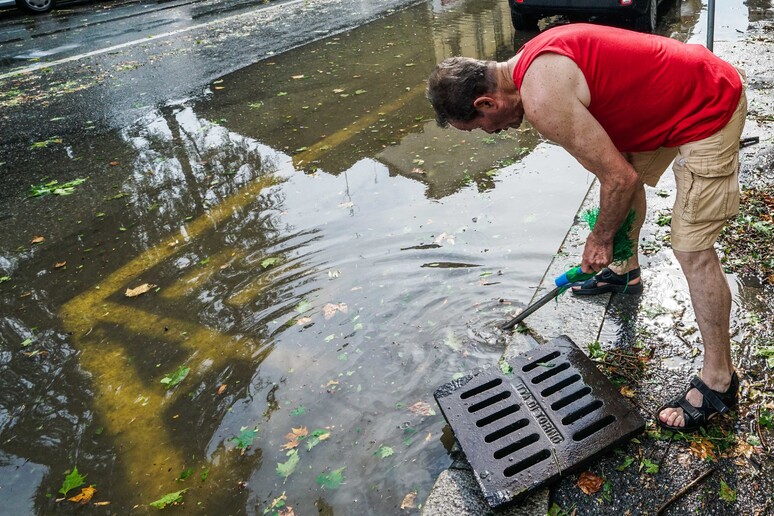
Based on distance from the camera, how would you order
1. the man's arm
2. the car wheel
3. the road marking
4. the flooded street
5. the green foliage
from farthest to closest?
the car wheel → the road marking → the green foliage → the flooded street → the man's arm

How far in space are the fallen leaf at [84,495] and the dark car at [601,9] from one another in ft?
24.5

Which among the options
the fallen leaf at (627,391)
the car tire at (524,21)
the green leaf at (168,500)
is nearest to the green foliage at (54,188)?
the green leaf at (168,500)

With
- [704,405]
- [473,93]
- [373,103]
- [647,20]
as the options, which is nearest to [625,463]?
[704,405]

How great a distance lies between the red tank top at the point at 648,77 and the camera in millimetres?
2186

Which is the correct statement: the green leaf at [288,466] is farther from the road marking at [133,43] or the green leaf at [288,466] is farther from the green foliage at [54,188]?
the road marking at [133,43]

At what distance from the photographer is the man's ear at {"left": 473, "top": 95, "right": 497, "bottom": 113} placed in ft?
7.70

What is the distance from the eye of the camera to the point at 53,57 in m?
9.59

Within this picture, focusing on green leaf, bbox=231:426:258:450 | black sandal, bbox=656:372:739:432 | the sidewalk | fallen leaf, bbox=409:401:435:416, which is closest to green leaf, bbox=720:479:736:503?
the sidewalk

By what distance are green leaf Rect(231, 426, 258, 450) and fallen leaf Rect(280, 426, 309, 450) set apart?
0.17m

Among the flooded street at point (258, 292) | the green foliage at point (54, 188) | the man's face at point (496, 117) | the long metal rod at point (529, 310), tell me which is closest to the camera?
the man's face at point (496, 117)

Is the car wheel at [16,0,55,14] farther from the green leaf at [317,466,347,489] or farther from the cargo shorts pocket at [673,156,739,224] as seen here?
the cargo shorts pocket at [673,156,739,224]

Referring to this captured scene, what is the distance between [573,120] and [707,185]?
63 cm

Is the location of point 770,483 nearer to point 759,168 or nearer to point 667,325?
point 667,325

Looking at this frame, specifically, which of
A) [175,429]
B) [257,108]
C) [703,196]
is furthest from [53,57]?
[703,196]
